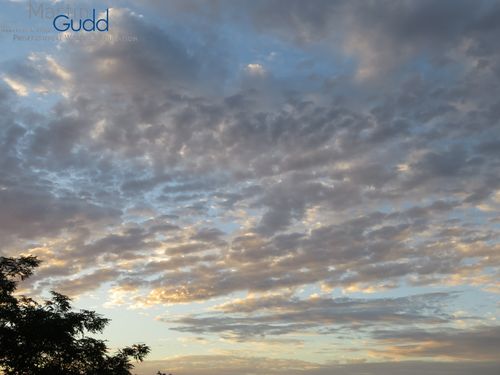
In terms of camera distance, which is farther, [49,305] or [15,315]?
[49,305]

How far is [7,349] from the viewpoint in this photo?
1334 inches

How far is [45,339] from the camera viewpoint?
3400 cm

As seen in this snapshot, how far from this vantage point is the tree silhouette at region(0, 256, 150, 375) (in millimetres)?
33938

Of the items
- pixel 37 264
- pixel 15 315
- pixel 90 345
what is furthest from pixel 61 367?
pixel 37 264

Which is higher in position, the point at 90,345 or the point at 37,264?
the point at 37,264

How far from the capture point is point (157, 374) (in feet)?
138

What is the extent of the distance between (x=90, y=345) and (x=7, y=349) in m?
5.35

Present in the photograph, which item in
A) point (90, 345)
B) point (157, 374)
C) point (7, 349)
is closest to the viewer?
point (7, 349)

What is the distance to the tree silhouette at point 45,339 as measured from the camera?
33938 mm

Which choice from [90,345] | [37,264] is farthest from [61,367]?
[37,264]

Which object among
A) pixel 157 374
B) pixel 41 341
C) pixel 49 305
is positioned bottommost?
pixel 157 374

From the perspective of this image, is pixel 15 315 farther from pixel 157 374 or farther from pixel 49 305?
pixel 157 374

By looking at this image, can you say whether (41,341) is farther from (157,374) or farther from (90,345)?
(157,374)

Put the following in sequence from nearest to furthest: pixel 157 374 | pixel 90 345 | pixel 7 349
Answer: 1. pixel 7 349
2. pixel 90 345
3. pixel 157 374
